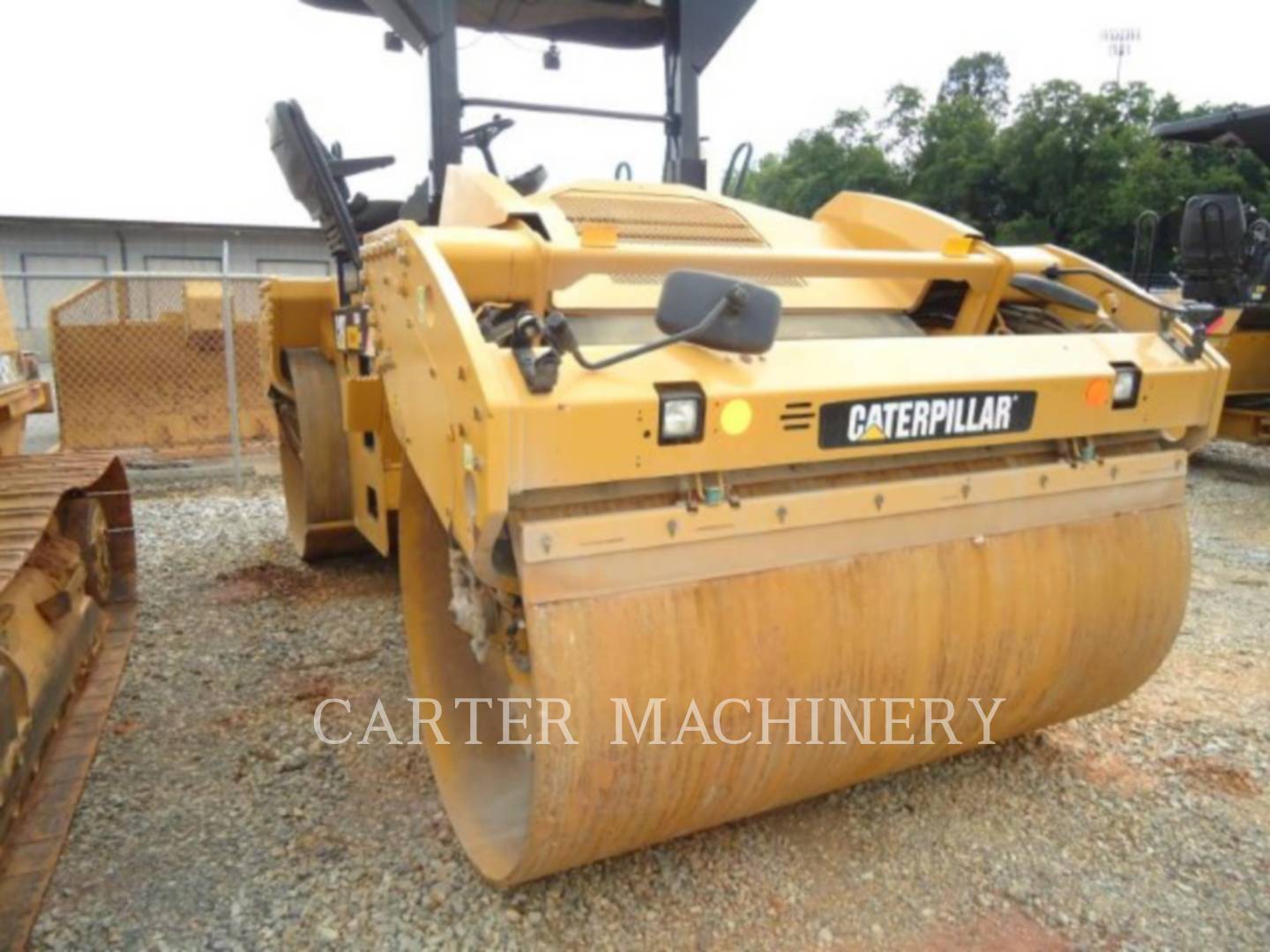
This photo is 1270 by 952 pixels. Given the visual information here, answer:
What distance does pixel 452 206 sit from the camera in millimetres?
3082

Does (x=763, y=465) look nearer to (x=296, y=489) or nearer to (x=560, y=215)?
(x=560, y=215)

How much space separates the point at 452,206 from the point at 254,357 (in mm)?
7313

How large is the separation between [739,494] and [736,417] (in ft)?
0.60

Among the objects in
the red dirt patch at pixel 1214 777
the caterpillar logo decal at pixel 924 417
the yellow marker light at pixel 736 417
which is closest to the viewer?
the yellow marker light at pixel 736 417

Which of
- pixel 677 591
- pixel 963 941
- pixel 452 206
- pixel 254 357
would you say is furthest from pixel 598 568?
pixel 254 357

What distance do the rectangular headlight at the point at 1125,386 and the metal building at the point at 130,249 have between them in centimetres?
1969

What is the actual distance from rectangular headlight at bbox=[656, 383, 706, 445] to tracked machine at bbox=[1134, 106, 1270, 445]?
7220mm

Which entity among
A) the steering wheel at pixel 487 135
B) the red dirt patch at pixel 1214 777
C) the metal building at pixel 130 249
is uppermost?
the steering wheel at pixel 487 135

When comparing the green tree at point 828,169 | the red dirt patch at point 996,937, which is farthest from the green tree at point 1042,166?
the red dirt patch at point 996,937

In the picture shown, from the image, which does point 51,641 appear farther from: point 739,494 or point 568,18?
point 568,18

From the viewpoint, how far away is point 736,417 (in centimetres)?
194

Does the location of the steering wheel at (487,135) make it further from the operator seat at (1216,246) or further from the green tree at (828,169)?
the green tree at (828,169)

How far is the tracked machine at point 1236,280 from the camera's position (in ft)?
26.2

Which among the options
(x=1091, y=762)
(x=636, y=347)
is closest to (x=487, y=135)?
(x=636, y=347)
